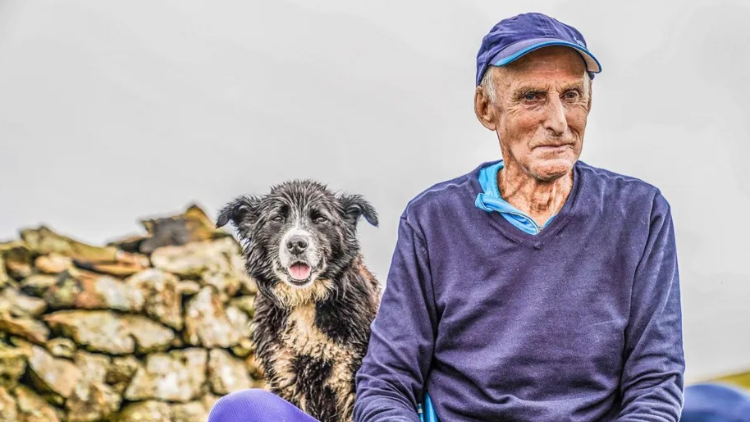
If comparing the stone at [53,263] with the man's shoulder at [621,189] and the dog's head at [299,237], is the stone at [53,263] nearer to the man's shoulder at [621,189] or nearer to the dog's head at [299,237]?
the dog's head at [299,237]

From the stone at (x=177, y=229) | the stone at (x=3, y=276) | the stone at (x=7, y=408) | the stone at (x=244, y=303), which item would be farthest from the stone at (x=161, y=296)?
the stone at (x=7, y=408)

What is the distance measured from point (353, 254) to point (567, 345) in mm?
794

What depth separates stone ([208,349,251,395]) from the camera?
294 cm

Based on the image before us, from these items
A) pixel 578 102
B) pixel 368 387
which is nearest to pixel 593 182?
pixel 578 102

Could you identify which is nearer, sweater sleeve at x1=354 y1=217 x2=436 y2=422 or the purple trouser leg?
the purple trouser leg

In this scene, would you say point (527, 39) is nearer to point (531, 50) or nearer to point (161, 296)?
point (531, 50)

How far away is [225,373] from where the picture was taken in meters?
2.96

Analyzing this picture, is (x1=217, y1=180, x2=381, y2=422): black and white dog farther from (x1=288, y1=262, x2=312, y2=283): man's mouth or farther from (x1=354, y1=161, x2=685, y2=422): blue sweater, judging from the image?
(x1=354, y1=161, x2=685, y2=422): blue sweater

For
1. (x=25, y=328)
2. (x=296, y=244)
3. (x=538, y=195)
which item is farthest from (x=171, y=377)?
(x=538, y=195)

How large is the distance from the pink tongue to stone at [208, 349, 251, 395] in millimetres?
587

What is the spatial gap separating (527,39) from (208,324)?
1.64 m

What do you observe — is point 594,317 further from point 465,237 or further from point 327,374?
point 327,374

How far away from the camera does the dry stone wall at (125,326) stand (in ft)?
9.66

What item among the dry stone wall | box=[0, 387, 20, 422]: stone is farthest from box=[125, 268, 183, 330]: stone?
box=[0, 387, 20, 422]: stone
